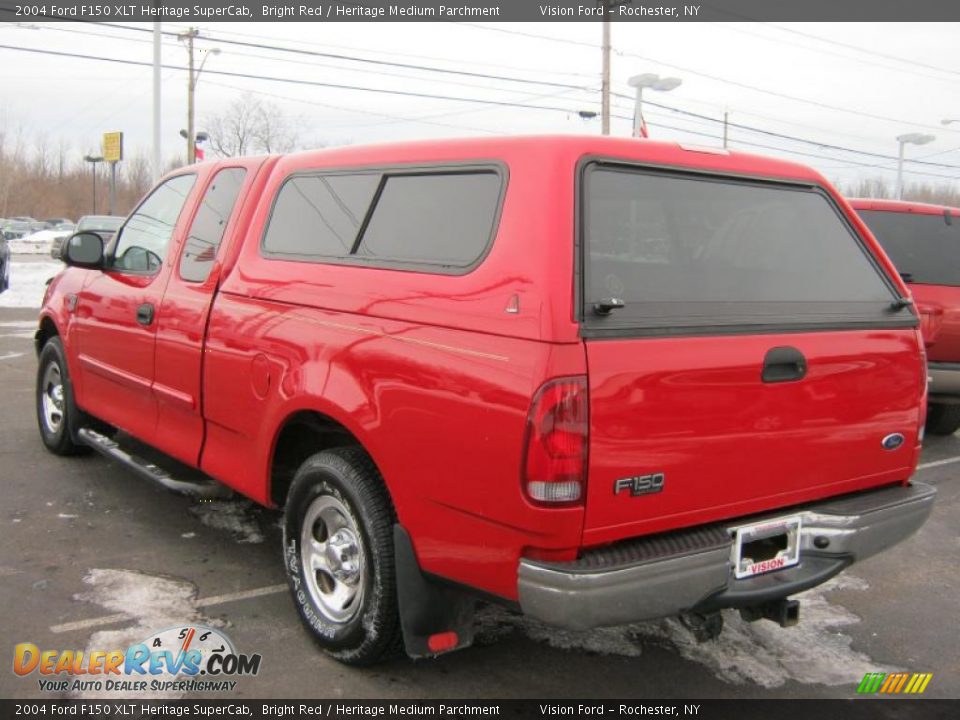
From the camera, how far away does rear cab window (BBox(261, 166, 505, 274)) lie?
9.74ft

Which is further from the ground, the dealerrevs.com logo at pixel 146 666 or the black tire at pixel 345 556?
the black tire at pixel 345 556

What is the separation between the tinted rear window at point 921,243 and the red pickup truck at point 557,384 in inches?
161

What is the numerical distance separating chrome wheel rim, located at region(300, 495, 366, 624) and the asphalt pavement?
226 millimetres

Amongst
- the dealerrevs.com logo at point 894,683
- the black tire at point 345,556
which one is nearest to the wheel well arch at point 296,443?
the black tire at point 345,556

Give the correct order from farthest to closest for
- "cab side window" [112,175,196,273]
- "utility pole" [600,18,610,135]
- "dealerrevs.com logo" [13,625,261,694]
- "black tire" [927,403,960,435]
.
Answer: "utility pole" [600,18,610,135], "black tire" [927,403,960,435], "cab side window" [112,175,196,273], "dealerrevs.com logo" [13,625,261,694]

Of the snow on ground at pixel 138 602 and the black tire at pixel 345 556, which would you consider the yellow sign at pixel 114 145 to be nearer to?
the snow on ground at pixel 138 602

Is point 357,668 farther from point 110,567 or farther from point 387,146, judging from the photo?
point 387,146

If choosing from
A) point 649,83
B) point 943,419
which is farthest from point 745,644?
point 649,83

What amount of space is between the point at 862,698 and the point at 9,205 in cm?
8661

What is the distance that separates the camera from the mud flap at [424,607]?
2939 mm

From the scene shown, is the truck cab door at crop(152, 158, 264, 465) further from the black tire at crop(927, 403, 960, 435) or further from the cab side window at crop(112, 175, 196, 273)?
the black tire at crop(927, 403, 960, 435)

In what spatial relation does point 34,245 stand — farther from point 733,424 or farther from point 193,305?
point 733,424

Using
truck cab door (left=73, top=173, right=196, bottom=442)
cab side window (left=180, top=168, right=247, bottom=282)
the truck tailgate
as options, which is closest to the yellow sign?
truck cab door (left=73, top=173, right=196, bottom=442)

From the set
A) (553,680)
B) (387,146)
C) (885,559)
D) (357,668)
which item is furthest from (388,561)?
(885,559)
